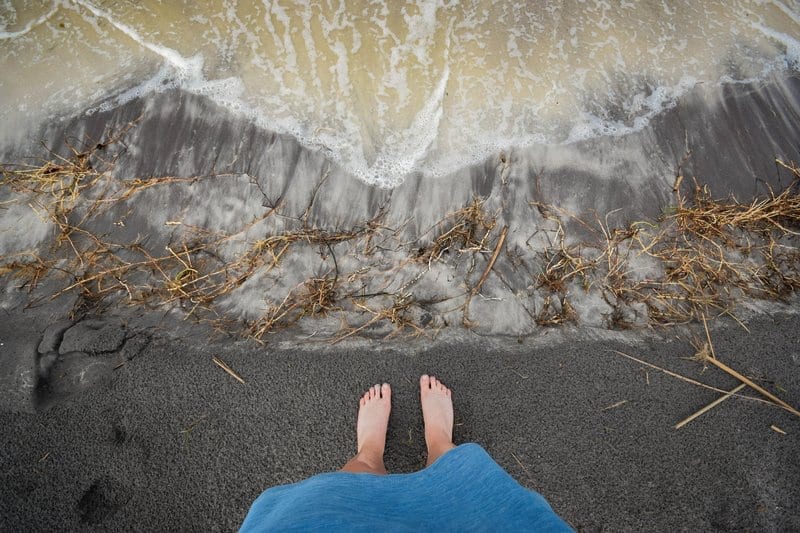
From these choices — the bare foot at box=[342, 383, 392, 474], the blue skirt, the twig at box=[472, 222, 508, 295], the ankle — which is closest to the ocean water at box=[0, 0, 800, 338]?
the twig at box=[472, 222, 508, 295]

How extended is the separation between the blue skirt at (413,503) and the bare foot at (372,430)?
20cm

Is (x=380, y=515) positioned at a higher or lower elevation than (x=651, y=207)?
lower

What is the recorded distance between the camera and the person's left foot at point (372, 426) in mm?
1736

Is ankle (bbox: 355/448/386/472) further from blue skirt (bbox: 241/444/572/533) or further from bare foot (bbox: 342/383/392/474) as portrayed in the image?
blue skirt (bbox: 241/444/572/533)

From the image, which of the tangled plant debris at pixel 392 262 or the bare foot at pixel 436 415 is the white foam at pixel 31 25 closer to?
the tangled plant debris at pixel 392 262

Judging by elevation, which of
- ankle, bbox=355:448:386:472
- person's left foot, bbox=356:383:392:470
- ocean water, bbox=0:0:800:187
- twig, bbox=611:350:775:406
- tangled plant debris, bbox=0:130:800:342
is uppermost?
ocean water, bbox=0:0:800:187

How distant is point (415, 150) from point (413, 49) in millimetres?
762

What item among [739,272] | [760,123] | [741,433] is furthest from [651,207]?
[741,433]

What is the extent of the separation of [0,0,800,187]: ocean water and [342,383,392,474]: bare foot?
1167 mm

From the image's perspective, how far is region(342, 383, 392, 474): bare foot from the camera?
169 centimetres

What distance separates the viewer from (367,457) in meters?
1.72

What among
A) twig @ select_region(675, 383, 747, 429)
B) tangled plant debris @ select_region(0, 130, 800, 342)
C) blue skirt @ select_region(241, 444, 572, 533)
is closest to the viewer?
blue skirt @ select_region(241, 444, 572, 533)

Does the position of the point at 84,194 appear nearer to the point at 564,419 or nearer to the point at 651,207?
the point at 564,419

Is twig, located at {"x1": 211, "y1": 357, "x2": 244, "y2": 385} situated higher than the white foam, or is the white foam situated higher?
the white foam
